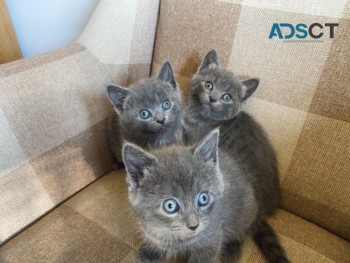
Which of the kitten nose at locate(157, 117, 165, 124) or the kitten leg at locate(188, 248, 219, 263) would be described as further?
the kitten nose at locate(157, 117, 165, 124)

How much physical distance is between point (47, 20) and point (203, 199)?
4.20 ft

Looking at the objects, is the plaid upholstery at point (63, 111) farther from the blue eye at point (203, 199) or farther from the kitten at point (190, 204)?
the blue eye at point (203, 199)

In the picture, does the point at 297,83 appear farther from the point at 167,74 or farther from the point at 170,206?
the point at 170,206

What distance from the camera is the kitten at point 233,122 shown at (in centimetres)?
98

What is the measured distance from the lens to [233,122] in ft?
3.58

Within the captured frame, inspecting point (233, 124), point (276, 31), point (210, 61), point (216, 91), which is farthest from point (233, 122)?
point (276, 31)

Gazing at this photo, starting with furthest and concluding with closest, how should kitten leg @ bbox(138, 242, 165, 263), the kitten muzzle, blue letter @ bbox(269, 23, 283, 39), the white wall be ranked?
the white wall → blue letter @ bbox(269, 23, 283, 39) → kitten leg @ bbox(138, 242, 165, 263) → the kitten muzzle

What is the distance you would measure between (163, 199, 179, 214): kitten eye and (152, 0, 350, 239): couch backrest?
1.59 ft

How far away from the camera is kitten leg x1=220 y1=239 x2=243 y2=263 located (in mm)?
849

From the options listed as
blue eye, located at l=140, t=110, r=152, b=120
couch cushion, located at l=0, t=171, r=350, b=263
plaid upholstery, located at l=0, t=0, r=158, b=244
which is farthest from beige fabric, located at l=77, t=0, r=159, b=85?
couch cushion, located at l=0, t=171, r=350, b=263

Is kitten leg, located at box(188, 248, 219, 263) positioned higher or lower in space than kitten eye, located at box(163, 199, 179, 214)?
lower

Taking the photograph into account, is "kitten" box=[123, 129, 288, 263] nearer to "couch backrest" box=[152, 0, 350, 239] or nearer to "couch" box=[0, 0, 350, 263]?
"couch" box=[0, 0, 350, 263]

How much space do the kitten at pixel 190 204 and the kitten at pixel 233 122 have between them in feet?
0.41

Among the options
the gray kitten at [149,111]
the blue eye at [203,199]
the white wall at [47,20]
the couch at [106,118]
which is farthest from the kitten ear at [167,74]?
the white wall at [47,20]
